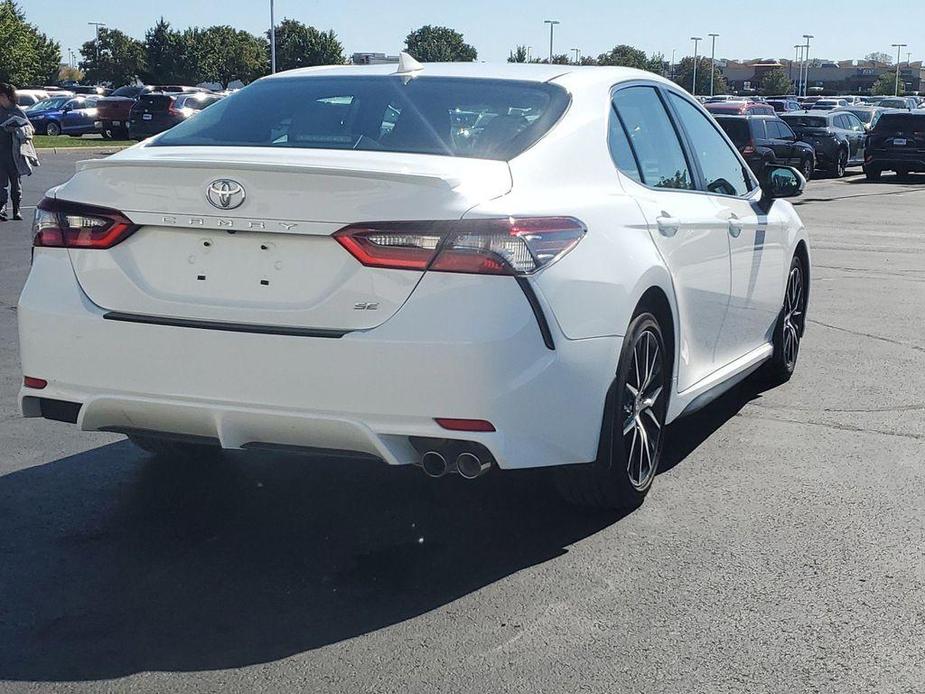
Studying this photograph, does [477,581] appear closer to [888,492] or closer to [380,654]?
[380,654]

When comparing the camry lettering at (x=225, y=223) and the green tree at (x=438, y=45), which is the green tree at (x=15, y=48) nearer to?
the green tree at (x=438, y=45)

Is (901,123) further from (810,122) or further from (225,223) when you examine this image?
(225,223)

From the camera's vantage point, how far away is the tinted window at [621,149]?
4.95m

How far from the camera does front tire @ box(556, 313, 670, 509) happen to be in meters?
A: 4.54

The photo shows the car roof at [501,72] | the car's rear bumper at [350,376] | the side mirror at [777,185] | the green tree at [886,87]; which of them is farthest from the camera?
the green tree at [886,87]

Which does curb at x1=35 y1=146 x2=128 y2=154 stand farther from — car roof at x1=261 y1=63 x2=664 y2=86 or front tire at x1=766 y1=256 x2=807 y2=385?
car roof at x1=261 y1=63 x2=664 y2=86

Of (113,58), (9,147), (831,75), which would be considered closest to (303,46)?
(113,58)

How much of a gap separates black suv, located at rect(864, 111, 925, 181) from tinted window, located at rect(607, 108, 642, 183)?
89.0ft

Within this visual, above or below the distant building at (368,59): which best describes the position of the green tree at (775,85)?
below

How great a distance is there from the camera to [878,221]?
64.6ft

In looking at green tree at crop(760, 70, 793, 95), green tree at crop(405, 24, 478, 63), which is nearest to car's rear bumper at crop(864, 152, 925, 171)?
green tree at crop(405, 24, 478, 63)

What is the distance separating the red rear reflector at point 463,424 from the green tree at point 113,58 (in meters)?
99.6

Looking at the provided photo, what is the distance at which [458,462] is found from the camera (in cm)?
410

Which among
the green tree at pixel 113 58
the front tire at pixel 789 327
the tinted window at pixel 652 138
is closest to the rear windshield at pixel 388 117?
the tinted window at pixel 652 138
